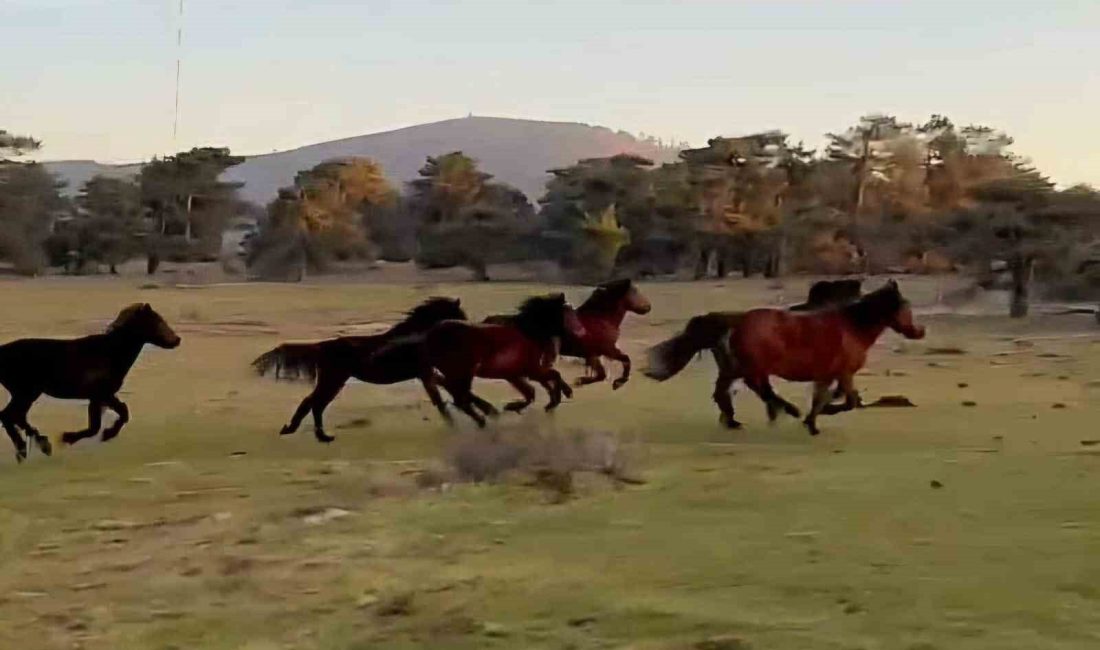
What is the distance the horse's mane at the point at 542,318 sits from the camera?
560 inches

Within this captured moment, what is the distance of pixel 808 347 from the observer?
13.5m

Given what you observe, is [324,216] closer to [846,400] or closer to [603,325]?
[603,325]

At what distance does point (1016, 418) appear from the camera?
47.4 feet

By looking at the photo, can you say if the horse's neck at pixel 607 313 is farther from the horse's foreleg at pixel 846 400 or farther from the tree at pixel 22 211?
the tree at pixel 22 211

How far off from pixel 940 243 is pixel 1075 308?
3.66 metres

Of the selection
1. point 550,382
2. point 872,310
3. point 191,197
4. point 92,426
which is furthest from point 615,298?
point 191,197

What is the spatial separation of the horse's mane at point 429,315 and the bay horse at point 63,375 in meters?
2.59

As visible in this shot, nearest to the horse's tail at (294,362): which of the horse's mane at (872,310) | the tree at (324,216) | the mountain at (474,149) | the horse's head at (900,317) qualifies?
the horse's mane at (872,310)

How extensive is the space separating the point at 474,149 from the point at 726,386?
15251 centimetres

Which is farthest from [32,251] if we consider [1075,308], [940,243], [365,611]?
[365,611]

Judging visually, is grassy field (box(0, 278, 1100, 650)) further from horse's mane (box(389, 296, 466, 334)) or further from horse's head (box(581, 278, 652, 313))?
horse's head (box(581, 278, 652, 313))

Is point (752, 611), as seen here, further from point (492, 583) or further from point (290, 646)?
point (290, 646)

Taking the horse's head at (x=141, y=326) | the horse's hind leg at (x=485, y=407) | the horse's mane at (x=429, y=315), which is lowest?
the horse's hind leg at (x=485, y=407)

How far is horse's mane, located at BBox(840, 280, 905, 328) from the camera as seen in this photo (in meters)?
13.8
